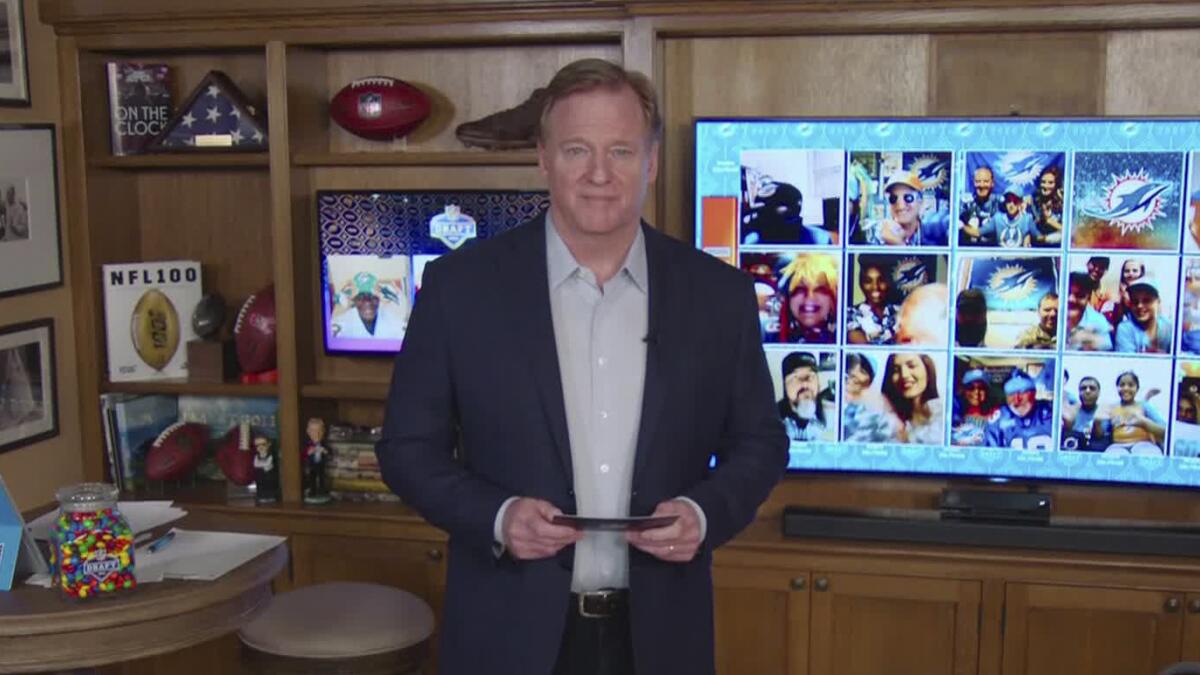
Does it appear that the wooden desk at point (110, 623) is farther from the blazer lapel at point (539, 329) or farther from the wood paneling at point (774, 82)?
the wood paneling at point (774, 82)

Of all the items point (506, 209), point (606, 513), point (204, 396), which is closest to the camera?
point (606, 513)

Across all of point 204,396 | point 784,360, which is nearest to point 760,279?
point 784,360

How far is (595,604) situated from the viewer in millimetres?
1901

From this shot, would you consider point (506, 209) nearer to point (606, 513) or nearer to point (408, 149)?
point (408, 149)

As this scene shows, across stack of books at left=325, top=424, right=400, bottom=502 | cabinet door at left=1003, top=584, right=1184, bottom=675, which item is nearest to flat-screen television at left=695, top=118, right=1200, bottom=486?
cabinet door at left=1003, top=584, right=1184, bottom=675

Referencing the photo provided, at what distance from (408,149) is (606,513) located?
1761 millimetres

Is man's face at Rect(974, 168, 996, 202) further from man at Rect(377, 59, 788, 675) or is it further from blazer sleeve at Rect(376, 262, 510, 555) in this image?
blazer sleeve at Rect(376, 262, 510, 555)

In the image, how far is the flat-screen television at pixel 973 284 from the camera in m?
2.93

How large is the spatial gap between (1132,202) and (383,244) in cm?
184

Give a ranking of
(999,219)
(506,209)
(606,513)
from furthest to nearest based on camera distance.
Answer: (506,209) → (999,219) → (606,513)

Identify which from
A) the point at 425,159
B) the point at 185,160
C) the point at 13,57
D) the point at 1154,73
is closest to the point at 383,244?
the point at 425,159

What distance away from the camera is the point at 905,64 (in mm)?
3141

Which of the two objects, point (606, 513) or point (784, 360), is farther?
point (784, 360)

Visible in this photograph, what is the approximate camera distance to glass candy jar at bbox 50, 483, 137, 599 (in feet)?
6.43
